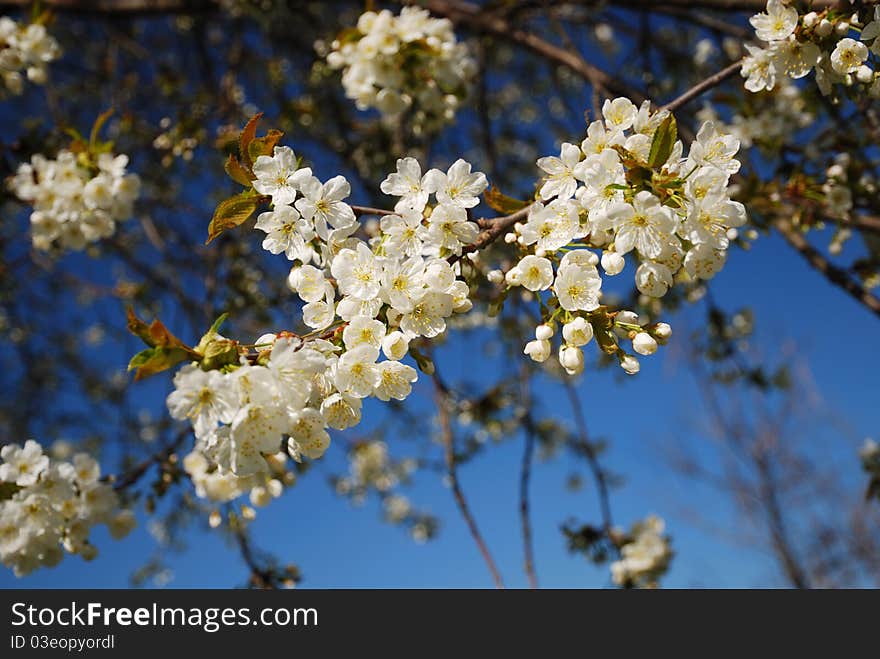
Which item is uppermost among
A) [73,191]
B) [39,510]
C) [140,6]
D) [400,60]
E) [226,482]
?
[140,6]

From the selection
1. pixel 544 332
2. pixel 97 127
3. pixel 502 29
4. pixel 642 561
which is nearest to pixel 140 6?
pixel 97 127

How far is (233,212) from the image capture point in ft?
4.28

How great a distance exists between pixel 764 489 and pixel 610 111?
445 inches

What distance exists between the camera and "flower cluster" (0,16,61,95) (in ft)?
8.31

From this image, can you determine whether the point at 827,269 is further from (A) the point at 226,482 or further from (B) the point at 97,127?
(B) the point at 97,127

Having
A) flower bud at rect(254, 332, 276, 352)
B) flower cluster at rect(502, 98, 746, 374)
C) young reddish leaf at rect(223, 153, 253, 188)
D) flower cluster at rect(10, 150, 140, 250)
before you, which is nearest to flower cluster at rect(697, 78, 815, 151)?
flower cluster at rect(502, 98, 746, 374)

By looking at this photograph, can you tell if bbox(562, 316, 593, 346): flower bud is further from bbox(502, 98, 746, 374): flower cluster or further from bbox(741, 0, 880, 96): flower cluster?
bbox(741, 0, 880, 96): flower cluster

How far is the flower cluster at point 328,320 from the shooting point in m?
1.06

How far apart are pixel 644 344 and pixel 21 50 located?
2789 millimetres

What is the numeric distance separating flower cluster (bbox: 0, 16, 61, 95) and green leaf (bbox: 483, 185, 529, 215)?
7.56ft

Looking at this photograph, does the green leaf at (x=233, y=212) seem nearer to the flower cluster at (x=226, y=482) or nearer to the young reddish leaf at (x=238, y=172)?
the young reddish leaf at (x=238, y=172)

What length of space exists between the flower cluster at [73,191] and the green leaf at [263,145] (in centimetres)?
132
